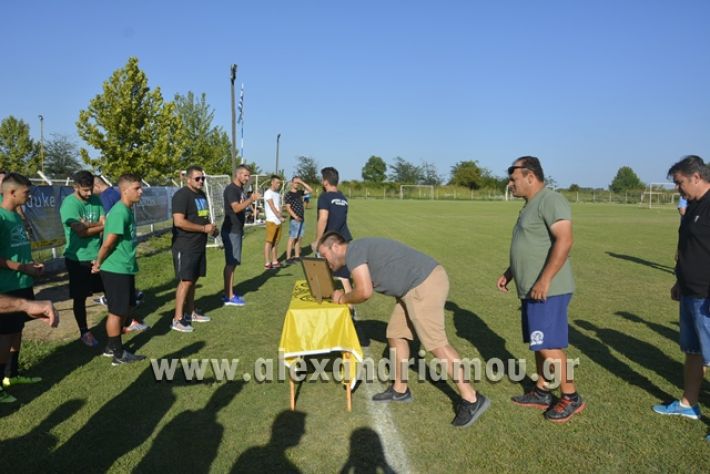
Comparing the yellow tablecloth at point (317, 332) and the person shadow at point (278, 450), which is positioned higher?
the yellow tablecloth at point (317, 332)

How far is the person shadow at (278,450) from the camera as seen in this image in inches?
131

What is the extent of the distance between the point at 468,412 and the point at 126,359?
3.68 metres

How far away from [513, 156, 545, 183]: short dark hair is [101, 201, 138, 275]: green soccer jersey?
13.2 ft

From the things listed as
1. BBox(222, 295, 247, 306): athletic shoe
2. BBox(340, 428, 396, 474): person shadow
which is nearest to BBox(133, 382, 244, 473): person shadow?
BBox(340, 428, 396, 474): person shadow

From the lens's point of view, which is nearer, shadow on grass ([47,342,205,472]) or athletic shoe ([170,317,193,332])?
shadow on grass ([47,342,205,472])

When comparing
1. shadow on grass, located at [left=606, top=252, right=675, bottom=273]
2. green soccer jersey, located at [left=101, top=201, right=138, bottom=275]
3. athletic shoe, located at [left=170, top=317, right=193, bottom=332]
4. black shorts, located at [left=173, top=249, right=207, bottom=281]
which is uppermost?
green soccer jersey, located at [left=101, top=201, right=138, bottom=275]

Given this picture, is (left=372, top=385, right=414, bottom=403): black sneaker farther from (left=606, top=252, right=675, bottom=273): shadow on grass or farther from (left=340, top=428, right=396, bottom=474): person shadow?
(left=606, top=252, right=675, bottom=273): shadow on grass

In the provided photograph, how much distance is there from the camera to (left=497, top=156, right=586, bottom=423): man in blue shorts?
3807mm

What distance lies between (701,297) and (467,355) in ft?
8.33

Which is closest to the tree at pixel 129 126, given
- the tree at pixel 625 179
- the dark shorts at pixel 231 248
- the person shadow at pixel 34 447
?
the dark shorts at pixel 231 248

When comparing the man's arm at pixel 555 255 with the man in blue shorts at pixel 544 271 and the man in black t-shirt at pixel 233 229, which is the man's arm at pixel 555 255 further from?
the man in black t-shirt at pixel 233 229

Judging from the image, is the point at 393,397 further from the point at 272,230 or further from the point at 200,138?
the point at 200,138

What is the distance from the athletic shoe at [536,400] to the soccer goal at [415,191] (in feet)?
267

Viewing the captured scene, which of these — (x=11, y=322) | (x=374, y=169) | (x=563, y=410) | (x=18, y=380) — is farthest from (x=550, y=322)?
(x=374, y=169)
